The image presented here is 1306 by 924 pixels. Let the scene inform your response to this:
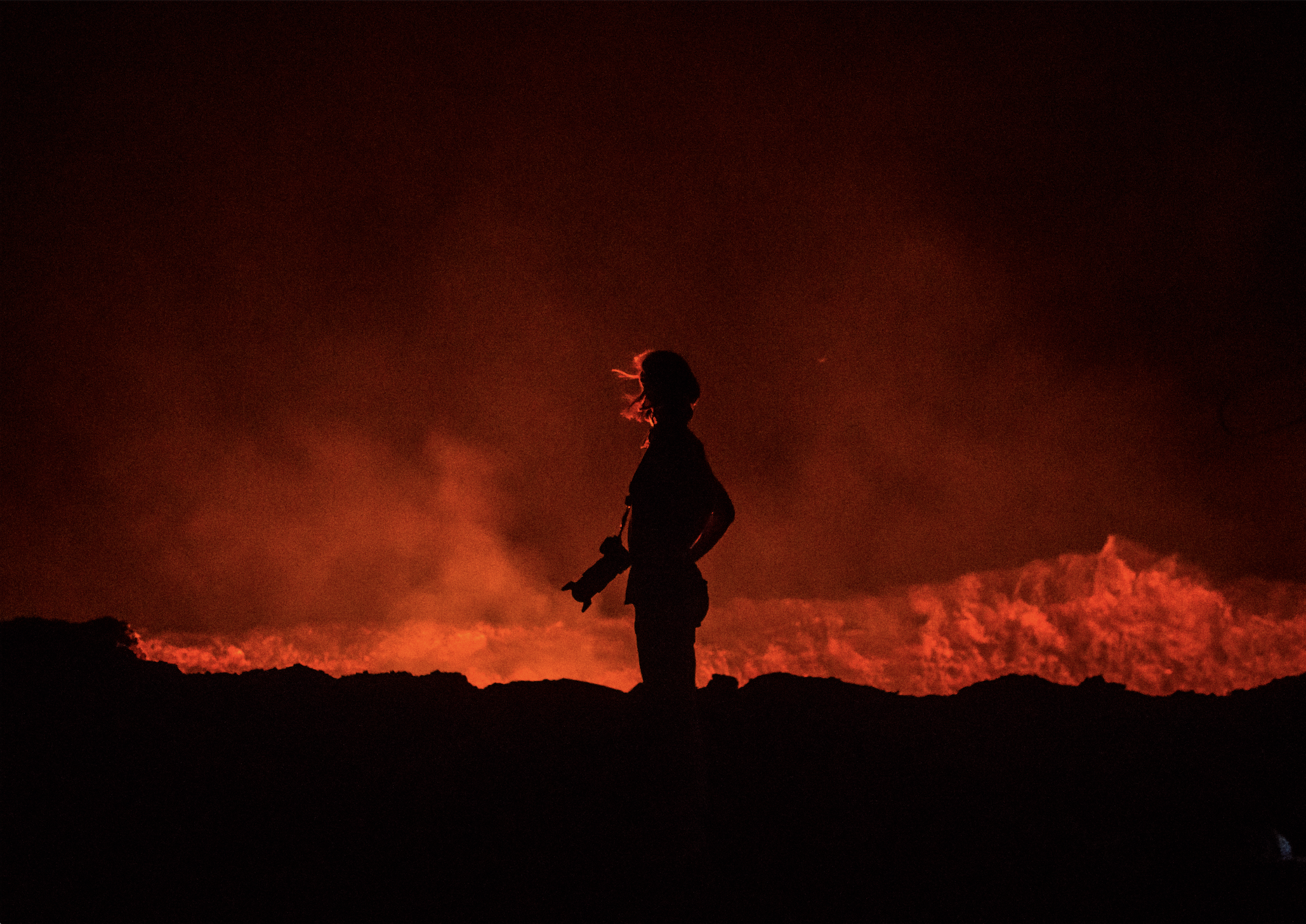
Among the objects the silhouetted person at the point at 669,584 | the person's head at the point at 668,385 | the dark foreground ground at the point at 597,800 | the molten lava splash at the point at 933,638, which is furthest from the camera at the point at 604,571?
the molten lava splash at the point at 933,638

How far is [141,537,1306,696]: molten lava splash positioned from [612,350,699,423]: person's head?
491 cm

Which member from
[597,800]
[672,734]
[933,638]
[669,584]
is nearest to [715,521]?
[669,584]

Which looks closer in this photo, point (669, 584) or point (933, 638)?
point (669, 584)

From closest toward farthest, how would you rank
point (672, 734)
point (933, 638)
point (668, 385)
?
point (672, 734) → point (668, 385) → point (933, 638)

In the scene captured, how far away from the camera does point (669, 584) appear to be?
2.82m

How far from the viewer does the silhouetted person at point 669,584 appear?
2617 millimetres

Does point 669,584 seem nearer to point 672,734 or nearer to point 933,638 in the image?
point 672,734

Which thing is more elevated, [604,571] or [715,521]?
[715,521]

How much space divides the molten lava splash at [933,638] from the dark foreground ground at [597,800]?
10.9 ft

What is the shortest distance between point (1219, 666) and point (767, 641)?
15.3ft

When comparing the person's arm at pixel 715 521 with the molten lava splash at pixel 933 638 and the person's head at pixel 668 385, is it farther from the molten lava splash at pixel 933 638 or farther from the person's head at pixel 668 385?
the molten lava splash at pixel 933 638

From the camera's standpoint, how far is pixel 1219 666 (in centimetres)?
723

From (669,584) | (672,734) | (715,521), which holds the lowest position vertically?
(672,734)

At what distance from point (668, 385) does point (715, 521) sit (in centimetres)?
61
